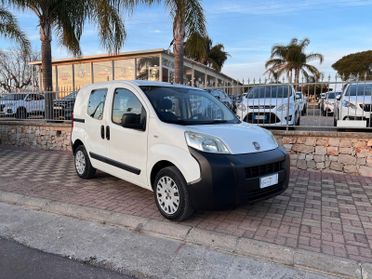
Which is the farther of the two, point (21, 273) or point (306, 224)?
point (306, 224)

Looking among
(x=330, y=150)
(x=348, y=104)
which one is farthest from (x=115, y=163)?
(x=348, y=104)

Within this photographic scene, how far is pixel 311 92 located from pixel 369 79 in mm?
1169

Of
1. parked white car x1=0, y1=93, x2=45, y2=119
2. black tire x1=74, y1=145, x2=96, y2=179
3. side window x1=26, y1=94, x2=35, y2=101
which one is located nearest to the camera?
black tire x1=74, y1=145, x2=96, y2=179

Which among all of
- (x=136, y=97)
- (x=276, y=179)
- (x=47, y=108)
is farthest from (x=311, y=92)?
(x=47, y=108)

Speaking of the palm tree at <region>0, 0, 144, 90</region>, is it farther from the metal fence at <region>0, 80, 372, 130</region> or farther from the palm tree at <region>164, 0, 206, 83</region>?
the metal fence at <region>0, 80, 372, 130</region>

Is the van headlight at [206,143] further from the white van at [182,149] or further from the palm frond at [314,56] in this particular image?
the palm frond at [314,56]

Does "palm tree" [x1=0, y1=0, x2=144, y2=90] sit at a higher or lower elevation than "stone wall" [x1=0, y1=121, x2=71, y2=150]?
higher

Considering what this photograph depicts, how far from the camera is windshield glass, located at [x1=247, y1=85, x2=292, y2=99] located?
7811 mm

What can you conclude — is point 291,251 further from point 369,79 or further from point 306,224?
point 369,79

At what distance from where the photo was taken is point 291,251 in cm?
360

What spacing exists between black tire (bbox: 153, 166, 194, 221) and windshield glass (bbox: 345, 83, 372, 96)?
4934 millimetres

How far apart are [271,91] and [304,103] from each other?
805mm

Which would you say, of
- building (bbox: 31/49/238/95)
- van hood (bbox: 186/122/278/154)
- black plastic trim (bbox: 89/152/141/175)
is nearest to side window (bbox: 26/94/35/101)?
black plastic trim (bbox: 89/152/141/175)

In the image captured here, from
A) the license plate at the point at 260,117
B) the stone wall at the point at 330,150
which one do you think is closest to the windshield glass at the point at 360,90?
the stone wall at the point at 330,150
